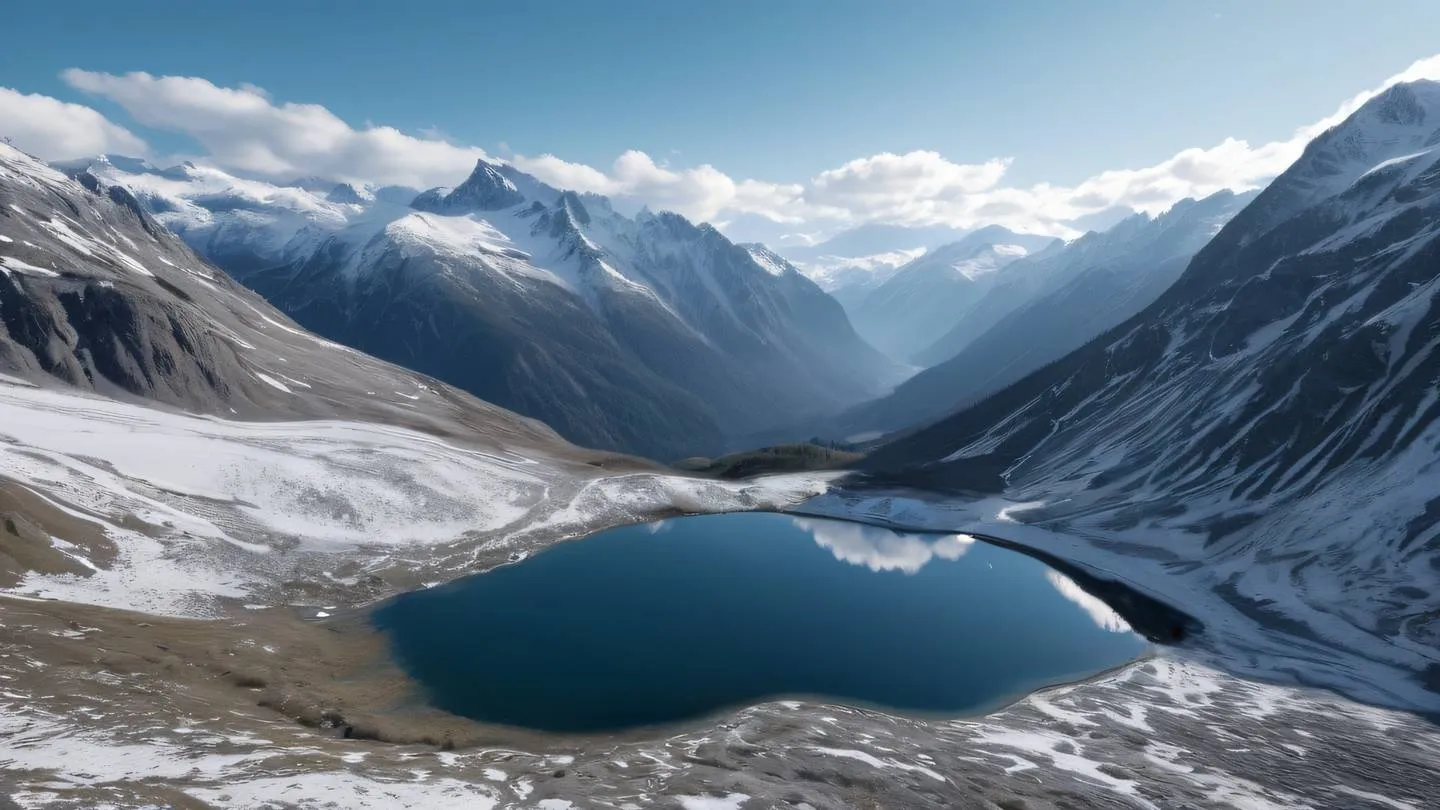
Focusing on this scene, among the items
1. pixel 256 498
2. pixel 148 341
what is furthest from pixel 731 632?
pixel 148 341

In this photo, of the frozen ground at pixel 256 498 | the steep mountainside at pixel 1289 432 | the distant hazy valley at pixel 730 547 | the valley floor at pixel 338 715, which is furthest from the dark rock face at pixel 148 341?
the steep mountainside at pixel 1289 432

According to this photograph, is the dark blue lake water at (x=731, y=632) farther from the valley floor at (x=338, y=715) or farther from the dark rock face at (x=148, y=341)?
the dark rock face at (x=148, y=341)

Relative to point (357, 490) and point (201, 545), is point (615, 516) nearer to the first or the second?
point (357, 490)

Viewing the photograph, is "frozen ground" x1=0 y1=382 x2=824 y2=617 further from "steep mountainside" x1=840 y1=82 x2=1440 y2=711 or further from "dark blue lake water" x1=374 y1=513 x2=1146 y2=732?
"steep mountainside" x1=840 y1=82 x2=1440 y2=711

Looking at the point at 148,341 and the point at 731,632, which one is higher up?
the point at 148,341

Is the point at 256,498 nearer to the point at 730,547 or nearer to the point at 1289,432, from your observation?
the point at 730,547

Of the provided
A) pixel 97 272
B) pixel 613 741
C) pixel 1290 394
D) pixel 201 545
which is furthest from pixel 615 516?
pixel 1290 394
